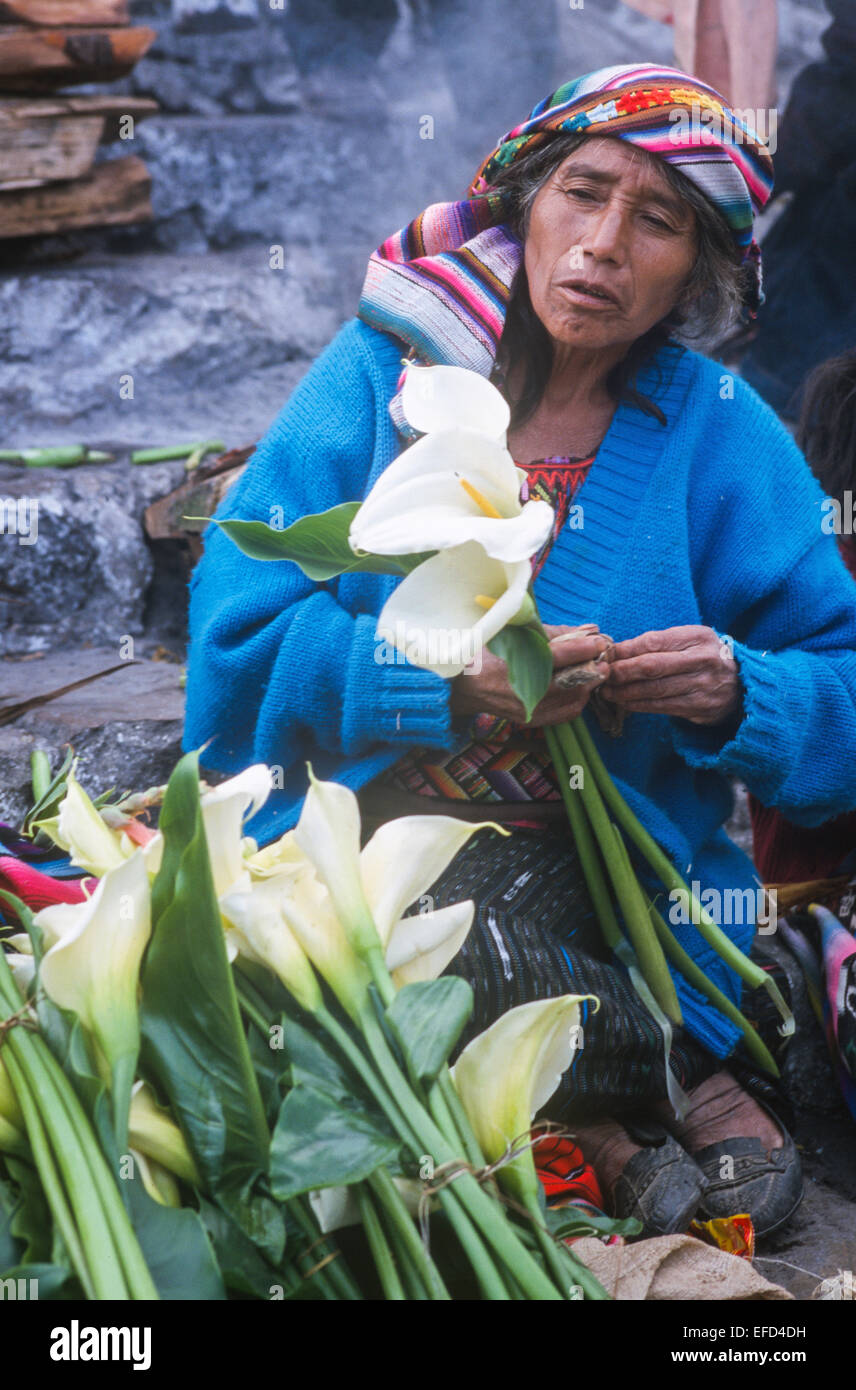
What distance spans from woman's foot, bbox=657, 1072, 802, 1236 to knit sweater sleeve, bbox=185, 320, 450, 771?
0.60m

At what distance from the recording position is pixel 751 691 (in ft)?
4.51

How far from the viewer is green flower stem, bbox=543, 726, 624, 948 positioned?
1.30m

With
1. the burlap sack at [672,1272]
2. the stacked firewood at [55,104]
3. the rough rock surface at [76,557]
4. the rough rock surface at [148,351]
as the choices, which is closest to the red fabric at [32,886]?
the burlap sack at [672,1272]

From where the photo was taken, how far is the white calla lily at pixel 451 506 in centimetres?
87

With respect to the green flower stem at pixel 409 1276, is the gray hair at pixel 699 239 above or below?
above

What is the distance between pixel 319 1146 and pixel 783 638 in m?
0.96

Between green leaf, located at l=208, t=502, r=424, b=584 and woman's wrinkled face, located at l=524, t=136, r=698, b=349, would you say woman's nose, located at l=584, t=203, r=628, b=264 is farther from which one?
green leaf, located at l=208, t=502, r=424, b=584

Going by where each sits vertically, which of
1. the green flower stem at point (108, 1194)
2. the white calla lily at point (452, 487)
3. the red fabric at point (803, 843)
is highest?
the white calla lily at point (452, 487)

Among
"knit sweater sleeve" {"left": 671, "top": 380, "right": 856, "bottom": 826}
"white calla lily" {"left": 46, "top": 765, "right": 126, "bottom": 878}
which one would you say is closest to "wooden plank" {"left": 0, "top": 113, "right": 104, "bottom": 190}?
"knit sweater sleeve" {"left": 671, "top": 380, "right": 856, "bottom": 826}

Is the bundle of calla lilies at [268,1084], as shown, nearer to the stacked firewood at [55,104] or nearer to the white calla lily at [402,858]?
the white calla lily at [402,858]

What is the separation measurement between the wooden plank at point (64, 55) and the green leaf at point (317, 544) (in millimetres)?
2354
